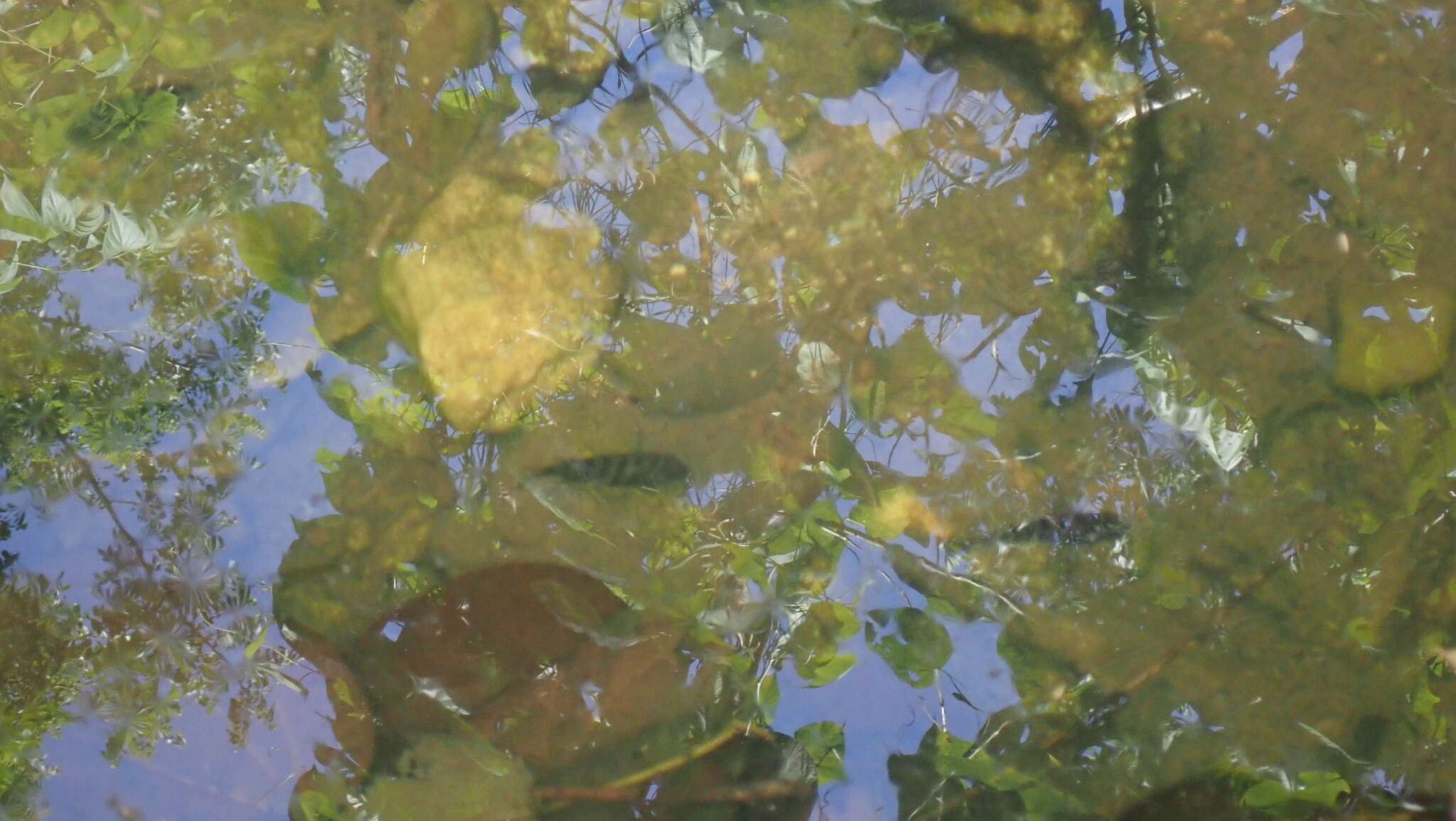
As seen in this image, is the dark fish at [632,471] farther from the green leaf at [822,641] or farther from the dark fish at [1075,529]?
the dark fish at [1075,529]

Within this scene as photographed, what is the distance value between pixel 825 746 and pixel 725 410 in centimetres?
25

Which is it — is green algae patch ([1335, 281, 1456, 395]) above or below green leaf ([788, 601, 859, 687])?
above

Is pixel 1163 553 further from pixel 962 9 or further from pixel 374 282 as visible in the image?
pixel 374 282

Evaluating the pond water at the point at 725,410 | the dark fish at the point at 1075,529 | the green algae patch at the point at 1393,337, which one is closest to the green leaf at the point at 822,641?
the pond water at the point at 725,410

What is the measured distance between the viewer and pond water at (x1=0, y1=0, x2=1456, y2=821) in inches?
24.6

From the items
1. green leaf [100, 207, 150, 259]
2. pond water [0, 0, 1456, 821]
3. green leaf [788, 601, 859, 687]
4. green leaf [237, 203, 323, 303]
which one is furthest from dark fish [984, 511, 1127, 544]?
green leaf [100, 207, 150, 259]

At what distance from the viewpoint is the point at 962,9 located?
2.11ft

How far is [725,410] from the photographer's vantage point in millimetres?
642

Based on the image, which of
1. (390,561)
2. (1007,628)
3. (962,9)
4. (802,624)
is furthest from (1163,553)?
(390,561)

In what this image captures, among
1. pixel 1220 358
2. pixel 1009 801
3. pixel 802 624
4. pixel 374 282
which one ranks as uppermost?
pixel 374 282

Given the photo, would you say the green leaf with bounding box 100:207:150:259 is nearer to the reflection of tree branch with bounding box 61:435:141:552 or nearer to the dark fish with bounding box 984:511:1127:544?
the reflection of tree branch with bounding box 61:435:141:552

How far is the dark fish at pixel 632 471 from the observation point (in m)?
0.64

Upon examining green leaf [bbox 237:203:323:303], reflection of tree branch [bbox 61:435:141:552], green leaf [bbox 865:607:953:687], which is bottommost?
green leaf [bbox 865:607:953:687]

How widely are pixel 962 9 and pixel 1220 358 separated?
0.99 ft
